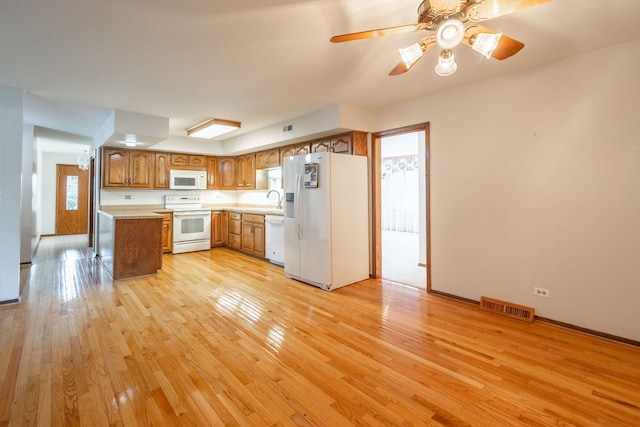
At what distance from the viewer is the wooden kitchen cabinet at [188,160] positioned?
6520 millimetres

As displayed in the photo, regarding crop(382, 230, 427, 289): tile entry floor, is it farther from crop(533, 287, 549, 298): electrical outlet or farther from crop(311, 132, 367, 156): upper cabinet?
crop(311, 132, 367, 156): upper cabinet

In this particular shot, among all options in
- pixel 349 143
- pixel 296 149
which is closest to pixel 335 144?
pixel 349 143

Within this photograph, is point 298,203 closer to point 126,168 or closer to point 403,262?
point 403,262

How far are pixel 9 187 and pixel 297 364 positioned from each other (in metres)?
3.82

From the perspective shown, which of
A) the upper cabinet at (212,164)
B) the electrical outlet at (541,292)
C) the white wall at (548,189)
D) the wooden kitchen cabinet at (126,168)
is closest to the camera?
the white wall at (548,189)

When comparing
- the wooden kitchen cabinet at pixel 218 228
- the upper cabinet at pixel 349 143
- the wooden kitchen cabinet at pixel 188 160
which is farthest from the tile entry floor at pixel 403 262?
the wooden kitchen cabinet at pixel 188 160

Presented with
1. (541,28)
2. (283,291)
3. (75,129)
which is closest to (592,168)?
(541,28)

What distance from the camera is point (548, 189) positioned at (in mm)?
2914

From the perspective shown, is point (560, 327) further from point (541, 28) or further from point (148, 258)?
point (148, 258)

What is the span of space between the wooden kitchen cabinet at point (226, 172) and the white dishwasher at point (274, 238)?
86.0 inches

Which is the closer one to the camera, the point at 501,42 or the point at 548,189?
the point at 501,42

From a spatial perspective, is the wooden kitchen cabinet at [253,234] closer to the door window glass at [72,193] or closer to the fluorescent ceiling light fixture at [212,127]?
the fluorescent ceiling light fixture at [212,127]

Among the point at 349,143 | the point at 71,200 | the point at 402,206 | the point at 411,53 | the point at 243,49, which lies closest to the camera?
the point at 411,53

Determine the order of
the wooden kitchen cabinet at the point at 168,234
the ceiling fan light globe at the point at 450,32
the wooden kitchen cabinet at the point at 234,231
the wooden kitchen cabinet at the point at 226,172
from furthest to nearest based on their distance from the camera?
the wooden kitchen cabinet at the point at 226,172
the wooden kitchen cabinet at the point at 234,231
the wooden kitchen cabinet at the point at 168,234
the ceiling fan light globe at the point at 450,32
